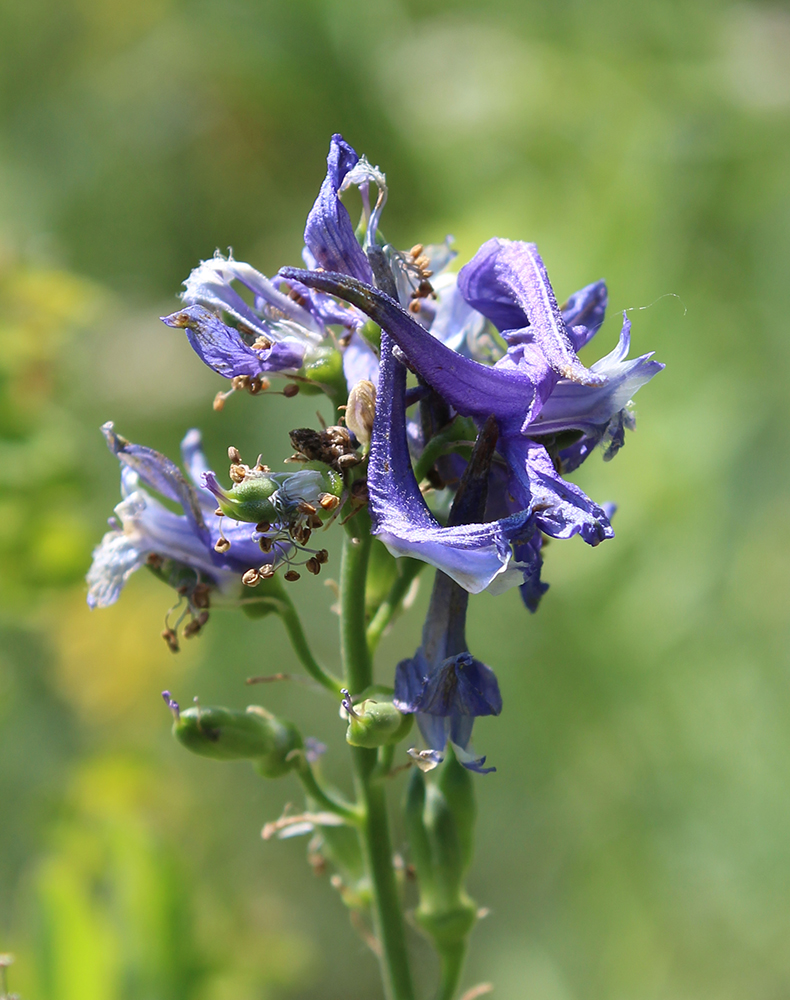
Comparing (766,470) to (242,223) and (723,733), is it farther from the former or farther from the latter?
(242,223)

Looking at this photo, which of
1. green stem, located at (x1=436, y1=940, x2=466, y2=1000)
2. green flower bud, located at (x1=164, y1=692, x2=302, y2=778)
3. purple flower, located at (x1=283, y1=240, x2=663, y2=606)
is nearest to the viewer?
purple flower, located at (x1=283, y1=240, x2=663, y2=606)

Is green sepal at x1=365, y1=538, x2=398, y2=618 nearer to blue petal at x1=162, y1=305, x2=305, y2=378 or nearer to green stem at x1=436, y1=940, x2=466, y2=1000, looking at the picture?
blue petal at x1=162, y1=305, x2=305, y2=378

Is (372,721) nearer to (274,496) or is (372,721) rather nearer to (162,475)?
(274,496)

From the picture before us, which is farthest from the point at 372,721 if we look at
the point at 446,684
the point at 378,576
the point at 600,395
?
the point at 600,395

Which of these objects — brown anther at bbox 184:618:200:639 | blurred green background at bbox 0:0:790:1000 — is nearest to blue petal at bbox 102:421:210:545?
brown anther at bbox 184:618:200:639

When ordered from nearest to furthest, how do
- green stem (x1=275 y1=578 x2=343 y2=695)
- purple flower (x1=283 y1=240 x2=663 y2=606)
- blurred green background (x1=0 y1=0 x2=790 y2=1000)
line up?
1. purple flower (x1=283 y1=240 x2=663 y2=606)
2. green stem (x1=275 y1=578 x2=343 y2=695)
3. blurred green background (x1=0 y1=0 x2=790 y2=1000)

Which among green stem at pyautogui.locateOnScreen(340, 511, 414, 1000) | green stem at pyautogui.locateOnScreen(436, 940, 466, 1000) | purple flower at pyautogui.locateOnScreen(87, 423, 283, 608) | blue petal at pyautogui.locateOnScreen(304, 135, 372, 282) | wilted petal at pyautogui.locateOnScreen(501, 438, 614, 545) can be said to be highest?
blue petal at pyautogui.locateOnScreen(304, 135, 372, 282)
